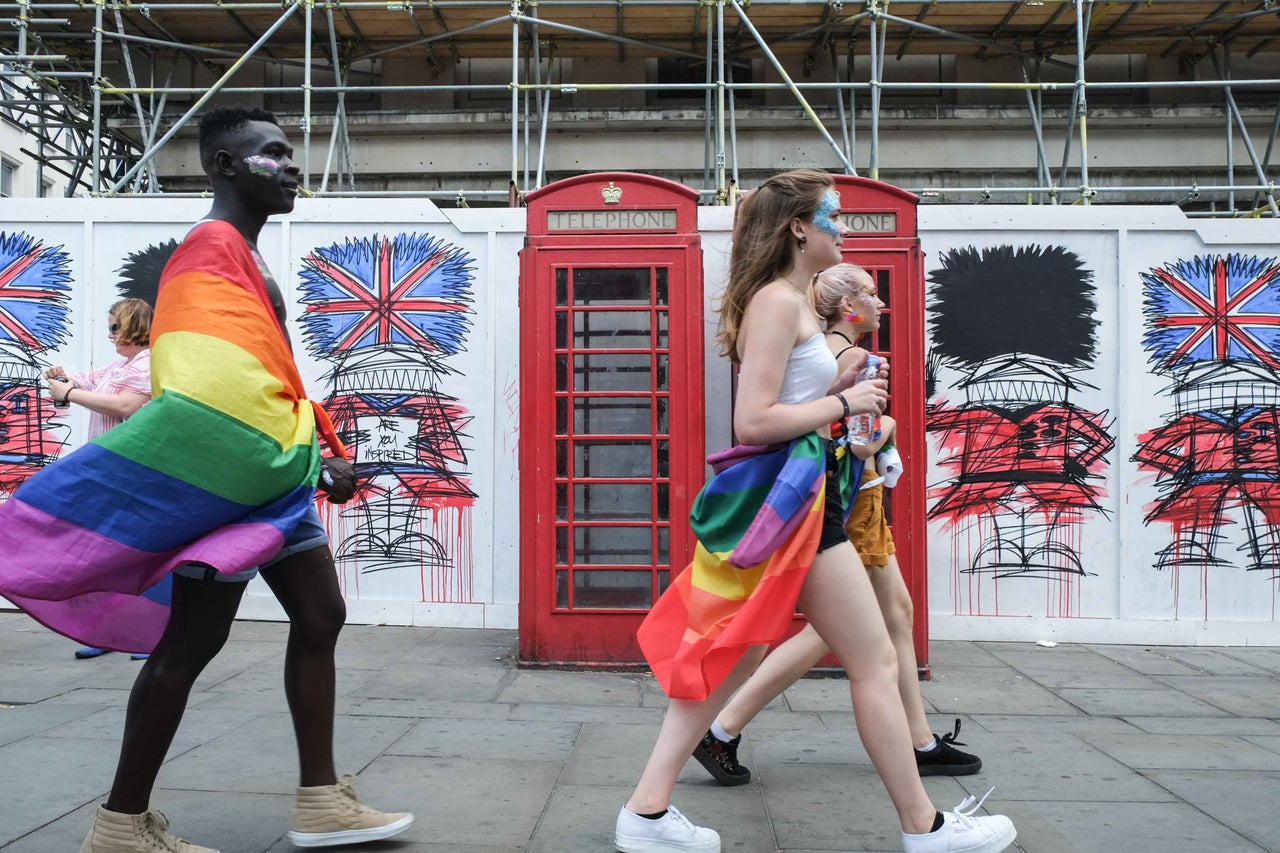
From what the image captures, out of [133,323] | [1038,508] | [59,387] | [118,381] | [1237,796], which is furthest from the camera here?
[1038,508]

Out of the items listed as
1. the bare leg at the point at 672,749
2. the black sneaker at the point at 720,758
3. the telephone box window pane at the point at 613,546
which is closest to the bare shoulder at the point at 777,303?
the bare leg at the point at 672,749

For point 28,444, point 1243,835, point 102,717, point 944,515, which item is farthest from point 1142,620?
point 28,444

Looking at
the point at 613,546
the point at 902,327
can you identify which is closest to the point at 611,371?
the point at 613,546

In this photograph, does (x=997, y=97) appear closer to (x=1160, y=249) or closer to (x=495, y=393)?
(x=1160, y=249)

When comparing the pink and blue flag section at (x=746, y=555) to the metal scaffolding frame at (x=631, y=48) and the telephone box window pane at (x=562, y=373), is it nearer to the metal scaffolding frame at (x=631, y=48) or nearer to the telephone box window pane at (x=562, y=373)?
the telephone box window pane at (x=562, y=373)

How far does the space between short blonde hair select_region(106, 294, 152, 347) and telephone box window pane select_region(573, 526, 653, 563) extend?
226 centimetres

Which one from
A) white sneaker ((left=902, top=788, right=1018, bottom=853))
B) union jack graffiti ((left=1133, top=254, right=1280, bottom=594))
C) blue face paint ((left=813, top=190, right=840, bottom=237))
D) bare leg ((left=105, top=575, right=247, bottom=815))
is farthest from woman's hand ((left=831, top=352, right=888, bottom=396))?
union jack graffiti ((left=1133, top=254, right=1280, bottom=594))

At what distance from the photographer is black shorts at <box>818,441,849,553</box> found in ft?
9.04

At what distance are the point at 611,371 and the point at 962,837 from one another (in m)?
3.45

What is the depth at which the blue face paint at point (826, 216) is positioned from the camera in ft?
9.48

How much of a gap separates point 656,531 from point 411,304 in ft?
7.35

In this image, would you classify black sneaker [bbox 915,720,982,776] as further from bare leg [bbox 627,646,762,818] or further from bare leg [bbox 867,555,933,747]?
bare leg [bbox 627,646,762,818]

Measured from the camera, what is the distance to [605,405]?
5.71 m

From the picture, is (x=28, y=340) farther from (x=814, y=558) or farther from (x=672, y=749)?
(x=814, y=558)
